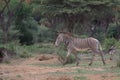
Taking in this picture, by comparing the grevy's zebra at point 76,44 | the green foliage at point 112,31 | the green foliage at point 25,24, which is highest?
the grevy's zebra at point 76,44

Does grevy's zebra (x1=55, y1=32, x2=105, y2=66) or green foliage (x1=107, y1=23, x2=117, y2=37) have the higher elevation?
grevy's zebra (x1=55, y1=32, x2=105, y2=66)

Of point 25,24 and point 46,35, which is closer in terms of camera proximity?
point 25,24

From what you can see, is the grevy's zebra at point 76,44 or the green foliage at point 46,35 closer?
the grevy's zebra at point 76,44

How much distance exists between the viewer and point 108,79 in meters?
11.8

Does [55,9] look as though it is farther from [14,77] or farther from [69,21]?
[14,77]

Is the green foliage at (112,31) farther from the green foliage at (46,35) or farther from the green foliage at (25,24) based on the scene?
the green foliage at (25,24)

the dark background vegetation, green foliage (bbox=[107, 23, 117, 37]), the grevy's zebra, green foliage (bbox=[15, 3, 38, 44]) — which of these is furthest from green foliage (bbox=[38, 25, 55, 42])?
the grevy's zebra

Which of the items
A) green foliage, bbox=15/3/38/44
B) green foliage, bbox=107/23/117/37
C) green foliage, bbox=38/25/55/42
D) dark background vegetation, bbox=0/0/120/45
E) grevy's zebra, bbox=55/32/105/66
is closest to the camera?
grevy's zebra, bbox=55/32/105/66

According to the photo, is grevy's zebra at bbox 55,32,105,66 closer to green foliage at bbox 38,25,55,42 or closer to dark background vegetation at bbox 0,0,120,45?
dark background vegetation at bbox 0,0,120,45

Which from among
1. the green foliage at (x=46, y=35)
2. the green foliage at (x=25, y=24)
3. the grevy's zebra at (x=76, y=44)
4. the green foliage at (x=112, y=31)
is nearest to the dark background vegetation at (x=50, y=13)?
the green foliage at (x=25, y=24)

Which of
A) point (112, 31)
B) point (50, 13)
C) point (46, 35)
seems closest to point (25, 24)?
point (50, 13)

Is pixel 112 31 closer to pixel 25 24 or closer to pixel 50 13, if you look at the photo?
pixel 25 24

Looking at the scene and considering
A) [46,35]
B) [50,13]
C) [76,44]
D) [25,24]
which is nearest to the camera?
[76,44]

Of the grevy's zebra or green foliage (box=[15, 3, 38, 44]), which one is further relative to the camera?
green foliage (box=[15, 3, 38, 44])
